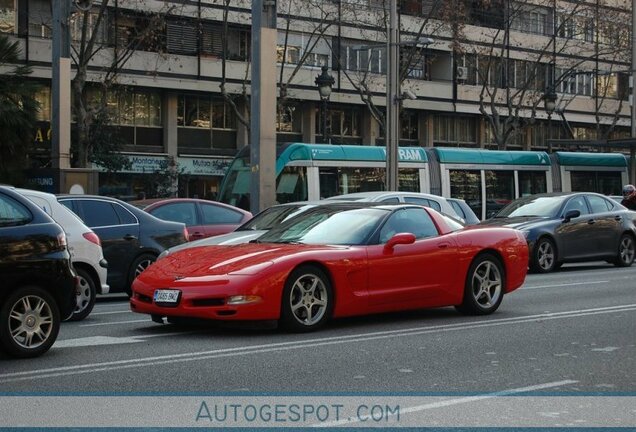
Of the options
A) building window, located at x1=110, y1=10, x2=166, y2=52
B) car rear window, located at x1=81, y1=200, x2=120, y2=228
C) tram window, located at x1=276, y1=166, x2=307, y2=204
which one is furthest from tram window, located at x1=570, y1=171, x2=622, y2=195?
car rear window, located at x1=81, y1=200, x2=120, y2=228

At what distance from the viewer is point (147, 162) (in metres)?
46.2

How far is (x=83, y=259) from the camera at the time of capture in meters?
13.6

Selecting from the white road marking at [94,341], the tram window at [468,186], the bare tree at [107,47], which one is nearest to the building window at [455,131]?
the bare tree at [107,47]

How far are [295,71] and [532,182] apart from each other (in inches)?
372

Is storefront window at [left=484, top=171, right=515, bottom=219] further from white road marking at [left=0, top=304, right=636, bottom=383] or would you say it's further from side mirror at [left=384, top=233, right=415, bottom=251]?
side mirror at [left=384, top=233, right=415, bottom=251]

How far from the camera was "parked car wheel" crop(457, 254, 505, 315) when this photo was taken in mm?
13227

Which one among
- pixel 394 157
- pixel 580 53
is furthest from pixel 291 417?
pixel 580 53

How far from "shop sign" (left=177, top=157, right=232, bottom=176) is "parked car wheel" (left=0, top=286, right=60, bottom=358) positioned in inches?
1503

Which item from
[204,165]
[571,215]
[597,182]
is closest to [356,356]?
[571,215]

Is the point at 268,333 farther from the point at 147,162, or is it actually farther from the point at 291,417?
the point at 147,162

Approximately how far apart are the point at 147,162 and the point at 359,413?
130 ft

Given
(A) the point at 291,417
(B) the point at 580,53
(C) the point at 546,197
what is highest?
(B) the point at 580,53

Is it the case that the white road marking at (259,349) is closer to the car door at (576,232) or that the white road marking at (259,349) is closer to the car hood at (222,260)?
the car hood at (222,260)

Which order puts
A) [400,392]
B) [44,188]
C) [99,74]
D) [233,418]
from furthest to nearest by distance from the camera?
[99,74] < [44,188] < [400,392] < [233,418]
